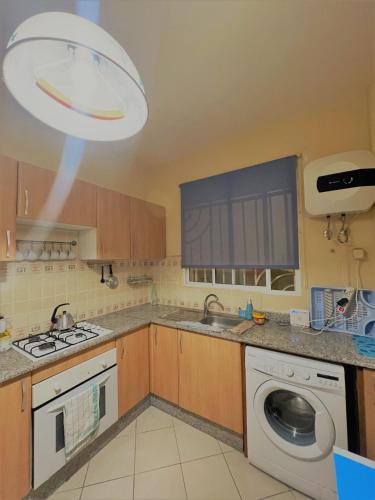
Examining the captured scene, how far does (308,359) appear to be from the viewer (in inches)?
50.1

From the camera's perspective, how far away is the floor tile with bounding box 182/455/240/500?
1273 millimetres

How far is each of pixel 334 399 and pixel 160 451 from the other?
1285 mm

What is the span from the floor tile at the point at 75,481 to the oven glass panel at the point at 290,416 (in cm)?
128

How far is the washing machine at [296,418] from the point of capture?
1171 mm

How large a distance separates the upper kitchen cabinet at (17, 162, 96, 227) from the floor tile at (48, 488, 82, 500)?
1735 mm

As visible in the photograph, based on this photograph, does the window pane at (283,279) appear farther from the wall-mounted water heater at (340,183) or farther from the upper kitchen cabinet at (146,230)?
the upper kitchen cabinet at (146,230)

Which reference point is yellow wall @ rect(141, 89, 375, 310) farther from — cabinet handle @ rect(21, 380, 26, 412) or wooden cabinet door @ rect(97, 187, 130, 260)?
cabinet handle @ rect(21, 380, 26, 412)

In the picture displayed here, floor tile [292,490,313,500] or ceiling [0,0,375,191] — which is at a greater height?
ceiling [0,0,375,191]

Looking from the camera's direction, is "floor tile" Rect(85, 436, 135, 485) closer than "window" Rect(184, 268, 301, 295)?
Yes

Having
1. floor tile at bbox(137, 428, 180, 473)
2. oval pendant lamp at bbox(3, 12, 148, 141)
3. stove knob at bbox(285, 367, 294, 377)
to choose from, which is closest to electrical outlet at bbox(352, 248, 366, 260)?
stove knob at bbox(285, 367, 294, 377)

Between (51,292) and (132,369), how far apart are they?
963 millimetres

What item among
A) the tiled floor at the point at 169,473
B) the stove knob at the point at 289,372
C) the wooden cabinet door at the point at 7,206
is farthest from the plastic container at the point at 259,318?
the wooden cabinet door at the point at 7,206

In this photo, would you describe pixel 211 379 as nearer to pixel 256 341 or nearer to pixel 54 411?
pixel 256 341

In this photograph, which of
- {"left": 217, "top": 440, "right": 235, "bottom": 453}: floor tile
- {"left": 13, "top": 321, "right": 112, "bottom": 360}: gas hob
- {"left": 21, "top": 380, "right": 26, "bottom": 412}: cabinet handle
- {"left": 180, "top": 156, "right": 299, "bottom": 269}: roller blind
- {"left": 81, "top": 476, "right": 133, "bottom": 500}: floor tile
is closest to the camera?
{"left": 21, "top": 380, "right": 26, "bottom": 412}: cabinet handle
